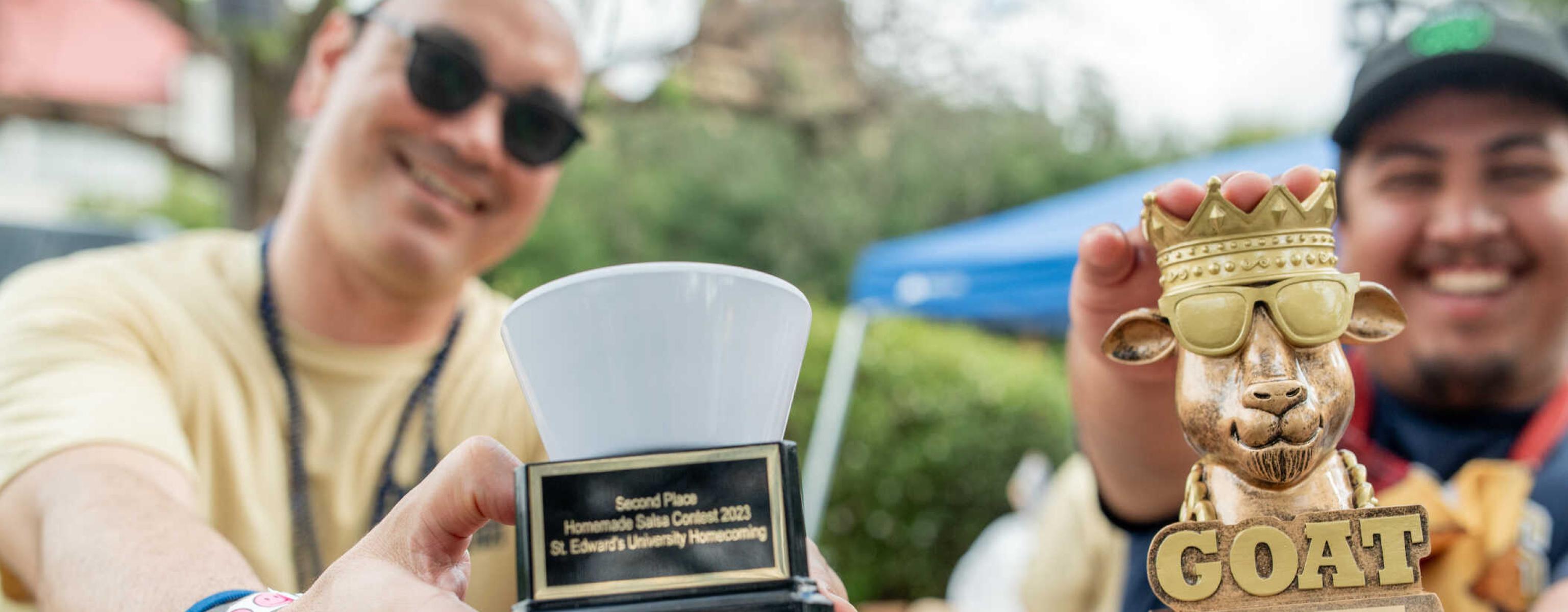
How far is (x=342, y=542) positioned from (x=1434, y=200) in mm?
1908

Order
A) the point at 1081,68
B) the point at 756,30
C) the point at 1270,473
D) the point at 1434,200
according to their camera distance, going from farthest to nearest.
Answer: the point at 1081,68 < the point at 756,30 < the point at 1434,200 < the point at 1270,473

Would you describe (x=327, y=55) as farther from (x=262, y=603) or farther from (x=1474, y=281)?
(x=1474, y=281)

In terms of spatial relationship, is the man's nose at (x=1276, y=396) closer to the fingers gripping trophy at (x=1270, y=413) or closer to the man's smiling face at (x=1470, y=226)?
the fingers gripping trophy at (x=1270, y=413)

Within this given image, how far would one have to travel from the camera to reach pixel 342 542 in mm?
1897

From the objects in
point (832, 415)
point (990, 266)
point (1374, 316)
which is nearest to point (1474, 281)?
point (1374, 316)

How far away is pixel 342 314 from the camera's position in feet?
6.73

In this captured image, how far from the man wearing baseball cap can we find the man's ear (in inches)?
62.9

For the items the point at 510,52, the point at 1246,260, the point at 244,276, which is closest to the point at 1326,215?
the point at 1246,260

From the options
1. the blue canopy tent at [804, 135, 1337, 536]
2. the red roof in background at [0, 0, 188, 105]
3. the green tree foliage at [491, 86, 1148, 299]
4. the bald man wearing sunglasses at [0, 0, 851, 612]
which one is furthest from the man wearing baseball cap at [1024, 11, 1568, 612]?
the green tree foliage at [491, 86, 1148, 299]

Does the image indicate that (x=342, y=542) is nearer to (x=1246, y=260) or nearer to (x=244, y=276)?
(x=244, y=276)

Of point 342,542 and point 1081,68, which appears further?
point 1081,68

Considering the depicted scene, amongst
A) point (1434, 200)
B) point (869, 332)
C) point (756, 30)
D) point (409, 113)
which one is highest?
point (756, 30)

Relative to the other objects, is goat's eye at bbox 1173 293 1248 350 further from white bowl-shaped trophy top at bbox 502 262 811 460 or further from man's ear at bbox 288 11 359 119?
man's ear at bbox 288 11 359 119

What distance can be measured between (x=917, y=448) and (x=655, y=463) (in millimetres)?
6460
